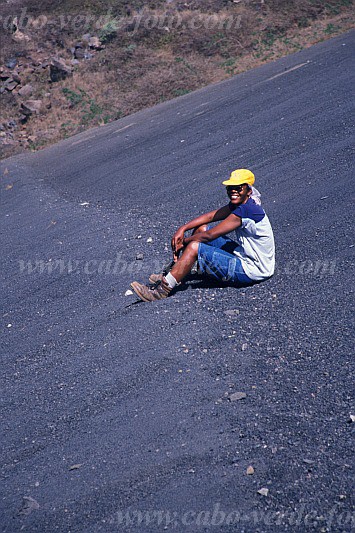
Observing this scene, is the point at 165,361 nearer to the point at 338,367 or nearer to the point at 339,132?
the point at 338,367

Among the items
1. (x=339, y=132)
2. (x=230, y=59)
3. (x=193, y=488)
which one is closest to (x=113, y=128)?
(x=230, y=59)

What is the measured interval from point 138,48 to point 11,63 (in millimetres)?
4810

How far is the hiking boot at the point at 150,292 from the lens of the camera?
6414 millimetres

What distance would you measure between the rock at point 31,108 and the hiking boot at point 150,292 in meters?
14.3

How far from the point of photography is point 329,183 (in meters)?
8.68

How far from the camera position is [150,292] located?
6.48m

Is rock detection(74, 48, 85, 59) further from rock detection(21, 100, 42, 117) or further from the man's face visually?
the man's face

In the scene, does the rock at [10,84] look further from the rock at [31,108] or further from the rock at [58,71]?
the rock at [31,108]

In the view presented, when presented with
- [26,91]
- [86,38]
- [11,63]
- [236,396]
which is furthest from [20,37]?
[236,396]

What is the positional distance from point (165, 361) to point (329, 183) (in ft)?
14.8

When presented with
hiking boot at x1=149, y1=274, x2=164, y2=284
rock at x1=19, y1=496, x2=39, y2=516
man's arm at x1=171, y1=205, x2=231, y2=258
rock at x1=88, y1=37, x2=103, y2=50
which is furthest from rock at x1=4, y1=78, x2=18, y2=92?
rock at x1=19, y1=496, x2=39, y2=516

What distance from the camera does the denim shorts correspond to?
6176mm

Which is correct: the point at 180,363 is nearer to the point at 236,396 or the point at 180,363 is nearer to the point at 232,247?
the point at 236,396

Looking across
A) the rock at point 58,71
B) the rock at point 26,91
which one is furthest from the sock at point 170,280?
the rock at point 58,71
